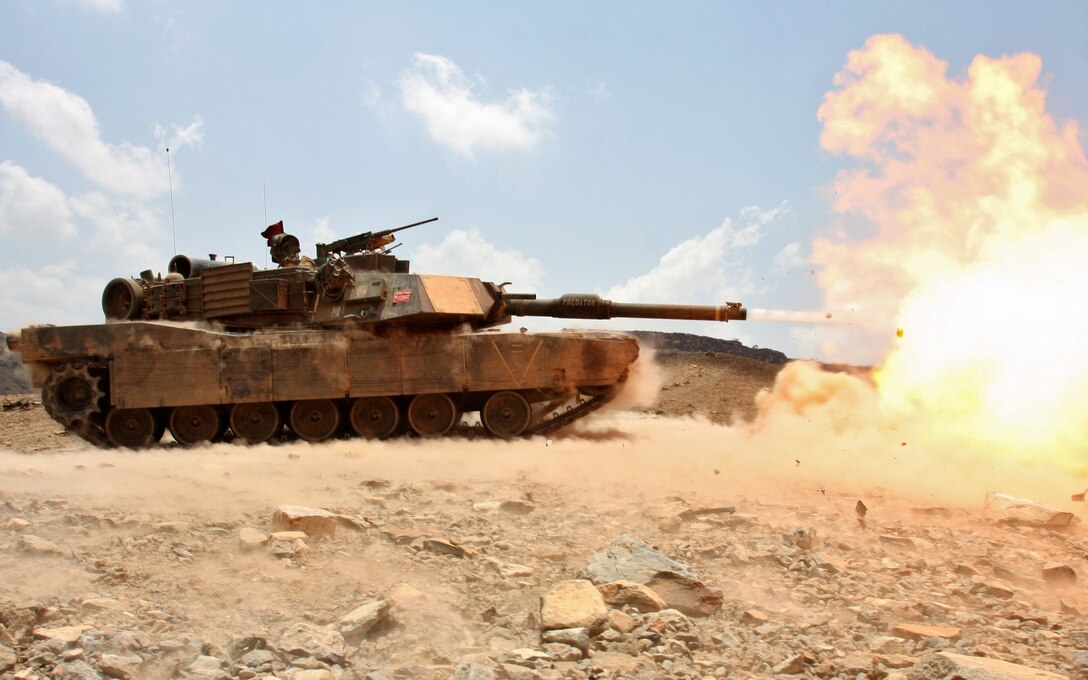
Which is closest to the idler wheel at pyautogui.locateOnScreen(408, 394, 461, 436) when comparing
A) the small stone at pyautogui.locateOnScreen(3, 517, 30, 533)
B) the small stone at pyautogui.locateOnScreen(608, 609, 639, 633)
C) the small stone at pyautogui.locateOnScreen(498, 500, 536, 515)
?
the small stone at pyautogui.locateOnScreen(498, 500, 536, 515)

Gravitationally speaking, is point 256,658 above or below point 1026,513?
below

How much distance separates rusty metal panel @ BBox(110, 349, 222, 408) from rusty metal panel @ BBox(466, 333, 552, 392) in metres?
4.15

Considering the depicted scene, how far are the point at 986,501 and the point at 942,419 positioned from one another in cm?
447

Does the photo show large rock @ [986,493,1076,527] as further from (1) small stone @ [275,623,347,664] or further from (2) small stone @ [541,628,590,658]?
(1) small stone @ [275,623,347,664]

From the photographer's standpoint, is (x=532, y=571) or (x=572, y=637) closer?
(x=572, y=637)

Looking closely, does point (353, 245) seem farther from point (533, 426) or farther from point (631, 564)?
point (631, 564)

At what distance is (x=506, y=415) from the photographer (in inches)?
561

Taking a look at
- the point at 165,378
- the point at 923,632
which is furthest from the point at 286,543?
the point at 165,378

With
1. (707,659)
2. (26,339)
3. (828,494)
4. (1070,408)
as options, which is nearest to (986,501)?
(828,494)

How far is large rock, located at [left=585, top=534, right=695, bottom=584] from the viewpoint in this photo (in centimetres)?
598

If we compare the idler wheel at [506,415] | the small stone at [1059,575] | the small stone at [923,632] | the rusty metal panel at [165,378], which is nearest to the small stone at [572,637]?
the small stone at [923,632]

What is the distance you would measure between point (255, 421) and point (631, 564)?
390 inches

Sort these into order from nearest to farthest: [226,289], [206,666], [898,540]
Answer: [206,666] < [898,540] < [226,289]

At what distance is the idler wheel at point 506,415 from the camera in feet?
46.5
